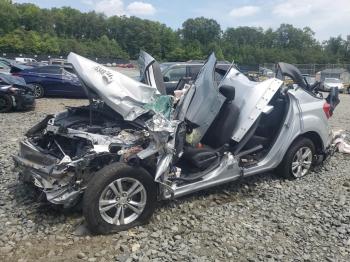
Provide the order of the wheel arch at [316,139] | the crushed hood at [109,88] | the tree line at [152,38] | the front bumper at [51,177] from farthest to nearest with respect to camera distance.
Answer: the tree line at [152,38] → the wheel arch at [316,139] → the crushed hood at [109,88] → the front bumper at [51,177]

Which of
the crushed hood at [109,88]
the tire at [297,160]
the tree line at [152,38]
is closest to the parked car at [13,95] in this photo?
the crushed hood at [109,88]

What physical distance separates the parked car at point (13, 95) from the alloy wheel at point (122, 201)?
30.0 ft

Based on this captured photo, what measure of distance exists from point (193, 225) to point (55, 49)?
305 feet

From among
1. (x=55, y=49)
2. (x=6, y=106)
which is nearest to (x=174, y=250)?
(x=6, y=106)

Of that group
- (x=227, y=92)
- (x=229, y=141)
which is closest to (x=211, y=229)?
(x=229, y=141)

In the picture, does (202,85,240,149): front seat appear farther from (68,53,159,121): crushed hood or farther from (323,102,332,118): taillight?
(323,102,332,118): taillight

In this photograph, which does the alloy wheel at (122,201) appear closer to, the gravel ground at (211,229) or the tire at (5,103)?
the gravel ground at (211,229)

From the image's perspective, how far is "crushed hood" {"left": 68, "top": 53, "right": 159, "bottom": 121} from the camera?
451cm

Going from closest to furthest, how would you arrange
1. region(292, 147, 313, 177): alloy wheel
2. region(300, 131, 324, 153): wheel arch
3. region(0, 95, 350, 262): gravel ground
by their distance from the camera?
Result: region(0, 95, 350, 262): gravel ground, region(292, 147, 313, 177): alloy wheel, region(300, 131, 324, 153): wheel arch

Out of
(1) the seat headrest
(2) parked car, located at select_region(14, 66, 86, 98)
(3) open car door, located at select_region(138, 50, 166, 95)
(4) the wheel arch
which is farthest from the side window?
(1) the seat headrest

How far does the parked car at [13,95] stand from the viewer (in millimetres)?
11883

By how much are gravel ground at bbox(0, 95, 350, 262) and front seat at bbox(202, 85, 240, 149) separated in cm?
69

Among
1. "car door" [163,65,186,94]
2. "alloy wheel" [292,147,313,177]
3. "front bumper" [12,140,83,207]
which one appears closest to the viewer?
"front bumper" [12,140,83,207]

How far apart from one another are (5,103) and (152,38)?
4185 inches
